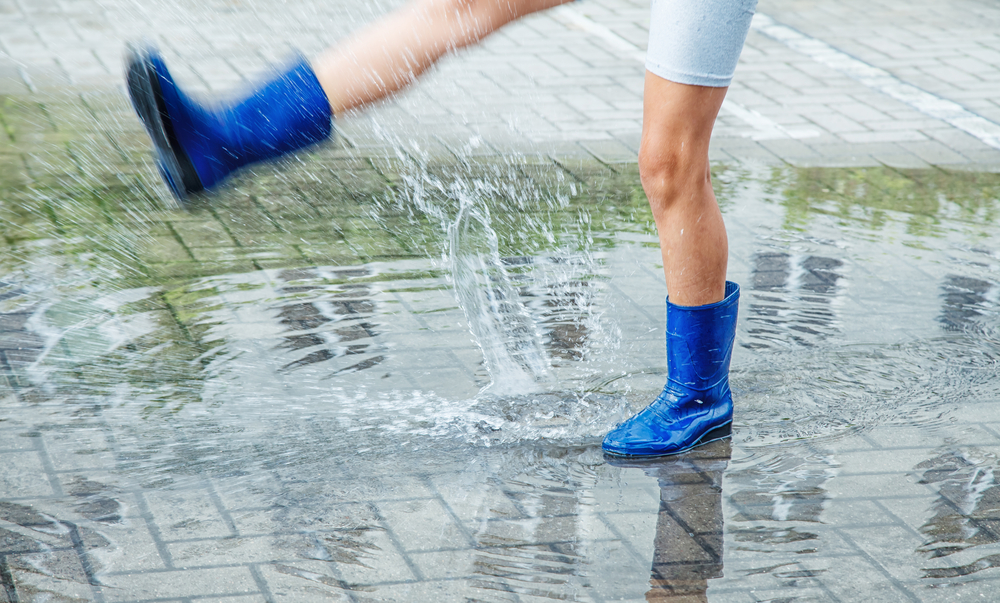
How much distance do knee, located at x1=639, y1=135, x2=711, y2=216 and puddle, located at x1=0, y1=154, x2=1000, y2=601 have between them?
640 millimetres

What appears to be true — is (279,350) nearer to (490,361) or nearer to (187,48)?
(490,361)

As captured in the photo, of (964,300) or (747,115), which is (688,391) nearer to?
(964,300)

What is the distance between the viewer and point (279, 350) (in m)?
3.31

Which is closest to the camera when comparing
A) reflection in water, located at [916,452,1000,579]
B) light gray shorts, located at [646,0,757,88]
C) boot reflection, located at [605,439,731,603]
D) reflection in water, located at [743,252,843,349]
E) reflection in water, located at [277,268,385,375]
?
boot reflection, located at [605,439,731,603]

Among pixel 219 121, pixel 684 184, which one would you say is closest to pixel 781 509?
pixel 684 184

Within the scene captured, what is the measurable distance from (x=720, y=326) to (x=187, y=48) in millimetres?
5219

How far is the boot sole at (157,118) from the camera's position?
2424 millimetres

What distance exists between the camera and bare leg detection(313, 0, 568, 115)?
101 inches

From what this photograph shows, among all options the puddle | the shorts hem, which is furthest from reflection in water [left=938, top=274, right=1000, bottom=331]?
the shorts hem

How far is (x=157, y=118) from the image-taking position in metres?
2.46

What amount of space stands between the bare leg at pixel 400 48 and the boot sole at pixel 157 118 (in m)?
0.36

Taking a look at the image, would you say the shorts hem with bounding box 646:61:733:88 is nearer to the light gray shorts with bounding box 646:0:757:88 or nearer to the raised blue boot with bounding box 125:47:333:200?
the light gray shorts with bounding box 646:0:757:88

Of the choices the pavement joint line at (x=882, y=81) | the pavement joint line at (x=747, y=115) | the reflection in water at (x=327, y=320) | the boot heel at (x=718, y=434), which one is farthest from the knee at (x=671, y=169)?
the pavement joint line at (x=882, y=81)

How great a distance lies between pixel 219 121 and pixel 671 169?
1056 millimetres
